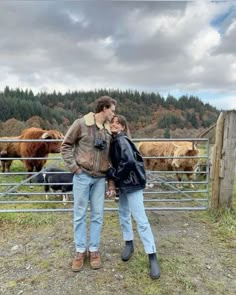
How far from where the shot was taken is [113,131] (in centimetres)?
324

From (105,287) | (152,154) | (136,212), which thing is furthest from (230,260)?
(152,154)

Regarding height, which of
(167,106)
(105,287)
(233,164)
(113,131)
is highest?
(167,106)

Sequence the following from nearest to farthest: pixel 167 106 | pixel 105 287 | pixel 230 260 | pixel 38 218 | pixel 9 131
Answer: pixel 105 287 → pixel 230 260 → pixel 38 218 → pixel 9 131 → pixel 167 106

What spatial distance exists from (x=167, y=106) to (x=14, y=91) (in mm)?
36130

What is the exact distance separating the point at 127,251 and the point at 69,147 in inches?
54.0

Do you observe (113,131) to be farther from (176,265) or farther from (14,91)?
(14,91)

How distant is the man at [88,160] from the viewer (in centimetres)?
310

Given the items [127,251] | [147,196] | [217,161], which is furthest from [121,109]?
[127,251]

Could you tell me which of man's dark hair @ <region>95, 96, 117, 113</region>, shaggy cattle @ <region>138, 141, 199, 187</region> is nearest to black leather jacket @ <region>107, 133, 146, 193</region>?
man's dark hair @ <region>95, 96, 117, 113</region>

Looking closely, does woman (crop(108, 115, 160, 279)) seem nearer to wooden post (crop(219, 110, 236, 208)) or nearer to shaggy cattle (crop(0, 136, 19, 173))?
wooden post (crop(219, 110, 236, 208))

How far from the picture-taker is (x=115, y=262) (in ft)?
11.0

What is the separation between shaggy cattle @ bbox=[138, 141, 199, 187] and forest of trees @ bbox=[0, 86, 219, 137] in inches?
1187

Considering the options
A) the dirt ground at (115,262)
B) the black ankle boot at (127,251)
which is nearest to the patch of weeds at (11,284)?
the dirt ground at (115,262)

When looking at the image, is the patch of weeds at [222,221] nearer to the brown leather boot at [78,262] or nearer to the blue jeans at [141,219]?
the blue jeans at [141,219]
